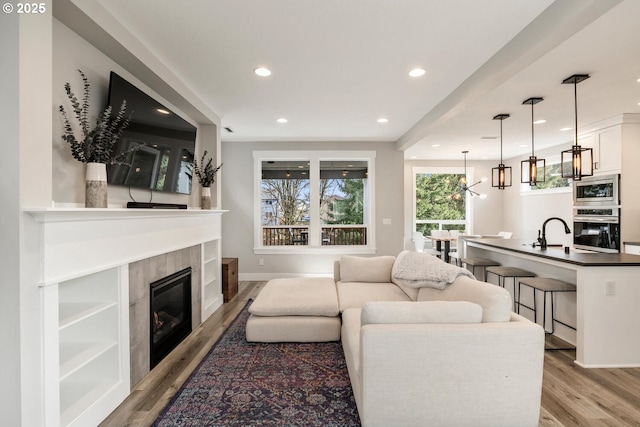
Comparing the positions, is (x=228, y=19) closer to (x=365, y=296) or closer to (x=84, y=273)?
(x=84, y=273)

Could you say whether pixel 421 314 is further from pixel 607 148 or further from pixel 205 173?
pixel 607 148

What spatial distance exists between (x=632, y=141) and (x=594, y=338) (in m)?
3.69

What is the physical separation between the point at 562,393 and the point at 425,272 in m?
1.23

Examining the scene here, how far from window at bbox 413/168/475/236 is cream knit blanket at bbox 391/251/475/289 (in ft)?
17.9

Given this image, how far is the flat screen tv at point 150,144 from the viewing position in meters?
2.41

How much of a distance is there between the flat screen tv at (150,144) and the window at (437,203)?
663 cm

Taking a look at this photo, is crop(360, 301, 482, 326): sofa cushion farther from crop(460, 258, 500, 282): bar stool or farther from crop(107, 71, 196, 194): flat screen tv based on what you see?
crop(460, 258, 500, 282): bar stool

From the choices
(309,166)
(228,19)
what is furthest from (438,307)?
(309,166)

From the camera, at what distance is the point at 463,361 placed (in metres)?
1.74

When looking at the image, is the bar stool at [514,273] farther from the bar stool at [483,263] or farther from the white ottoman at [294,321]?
the white ottoman at [294,321]

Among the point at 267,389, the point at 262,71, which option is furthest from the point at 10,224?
the point at 262,71

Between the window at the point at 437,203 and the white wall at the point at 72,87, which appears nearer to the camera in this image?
the white wall at the point at 72,87

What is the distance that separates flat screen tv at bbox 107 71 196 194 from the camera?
241 cm

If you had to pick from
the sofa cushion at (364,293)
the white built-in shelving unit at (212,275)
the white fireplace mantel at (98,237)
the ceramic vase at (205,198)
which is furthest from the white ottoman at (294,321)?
the ceramic vase at (205,198)
